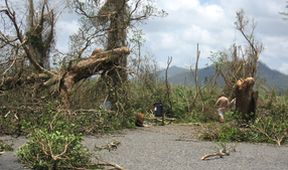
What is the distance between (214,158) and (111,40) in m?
9.64

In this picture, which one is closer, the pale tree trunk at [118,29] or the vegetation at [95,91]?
the vegetation at [95,91]

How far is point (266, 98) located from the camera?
25.4m

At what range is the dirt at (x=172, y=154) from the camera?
30.8ft

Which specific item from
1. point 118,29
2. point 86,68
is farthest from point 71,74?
point 118,29

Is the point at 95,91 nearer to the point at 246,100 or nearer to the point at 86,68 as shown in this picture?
the point at 86,68

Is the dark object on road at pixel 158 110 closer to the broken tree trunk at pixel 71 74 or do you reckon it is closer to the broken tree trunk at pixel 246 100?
the broken tree trunk at pixel 71 74

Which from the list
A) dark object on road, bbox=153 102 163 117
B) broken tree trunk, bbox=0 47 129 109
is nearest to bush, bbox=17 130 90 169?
broken tree trunk, bbox=0 47 129 109

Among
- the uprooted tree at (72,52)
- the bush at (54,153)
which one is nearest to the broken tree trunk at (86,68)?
the uprooted tree at (72,52)

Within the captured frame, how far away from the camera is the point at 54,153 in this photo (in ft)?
27.5

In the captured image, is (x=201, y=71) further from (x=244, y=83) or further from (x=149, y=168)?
(x=149, y=168)

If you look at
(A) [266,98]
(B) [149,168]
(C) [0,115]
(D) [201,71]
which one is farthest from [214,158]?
(D) [201,71]

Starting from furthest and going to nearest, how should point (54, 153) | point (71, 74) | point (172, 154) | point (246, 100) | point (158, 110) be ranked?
point (158, 110), point (71, 74), point (246, 100), point (172, 154), point (54, 153)

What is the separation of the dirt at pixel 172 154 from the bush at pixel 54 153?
321 millimetres

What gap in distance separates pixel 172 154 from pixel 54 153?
323cm
